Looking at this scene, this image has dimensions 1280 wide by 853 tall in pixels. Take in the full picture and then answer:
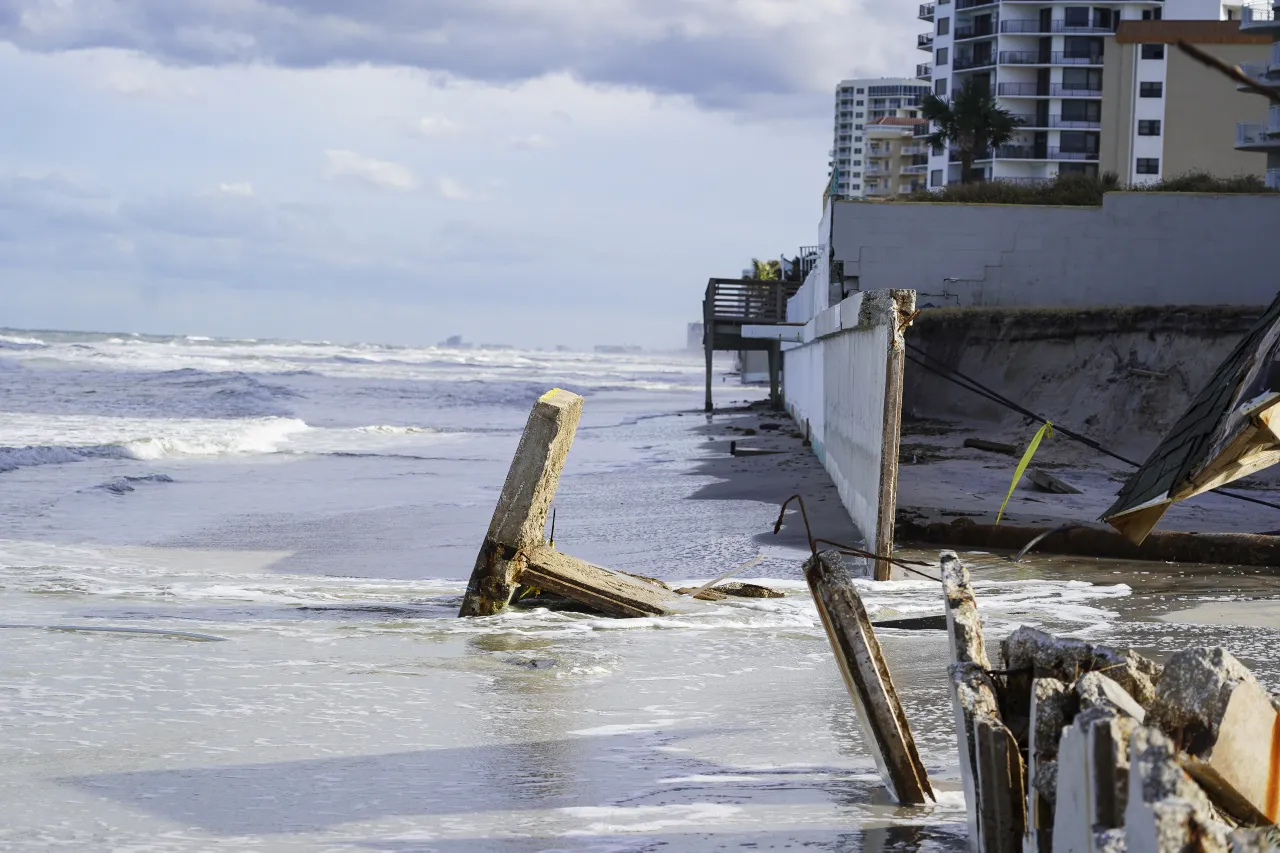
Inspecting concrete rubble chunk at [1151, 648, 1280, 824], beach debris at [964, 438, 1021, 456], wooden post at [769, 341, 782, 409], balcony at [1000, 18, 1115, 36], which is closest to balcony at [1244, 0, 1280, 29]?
wooden post at [769, 341, 782, 409]

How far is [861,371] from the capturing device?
1185 centimetres

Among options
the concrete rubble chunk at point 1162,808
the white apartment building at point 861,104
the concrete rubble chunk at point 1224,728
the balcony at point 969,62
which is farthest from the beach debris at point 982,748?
the white apartment building at point 861,104

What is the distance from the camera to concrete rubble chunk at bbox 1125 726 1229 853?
92.5 inches

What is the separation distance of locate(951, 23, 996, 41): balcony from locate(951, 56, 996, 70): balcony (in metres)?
1.43

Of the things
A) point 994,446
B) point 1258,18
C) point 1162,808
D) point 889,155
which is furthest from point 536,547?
point 889,155

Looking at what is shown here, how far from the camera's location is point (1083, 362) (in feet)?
70.8

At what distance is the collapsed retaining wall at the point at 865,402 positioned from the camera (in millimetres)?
9719

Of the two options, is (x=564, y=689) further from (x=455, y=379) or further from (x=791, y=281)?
(x=455, y=379)

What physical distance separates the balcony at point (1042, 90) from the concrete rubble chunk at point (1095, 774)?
95.5m

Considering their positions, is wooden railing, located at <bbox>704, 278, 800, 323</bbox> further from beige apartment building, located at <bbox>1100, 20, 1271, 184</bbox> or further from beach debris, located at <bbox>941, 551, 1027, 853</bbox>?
beige apartment building, located at <bbox>1100, 20, 1271, 184</bbox>

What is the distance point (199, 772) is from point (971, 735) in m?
3.09

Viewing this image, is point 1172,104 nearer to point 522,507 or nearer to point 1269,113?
point 1269,113

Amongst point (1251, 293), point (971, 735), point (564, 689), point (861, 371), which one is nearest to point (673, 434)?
point (1251, 293)

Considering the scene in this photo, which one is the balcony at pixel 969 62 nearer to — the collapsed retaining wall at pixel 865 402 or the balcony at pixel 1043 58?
the balcony at pixel 1043 58
